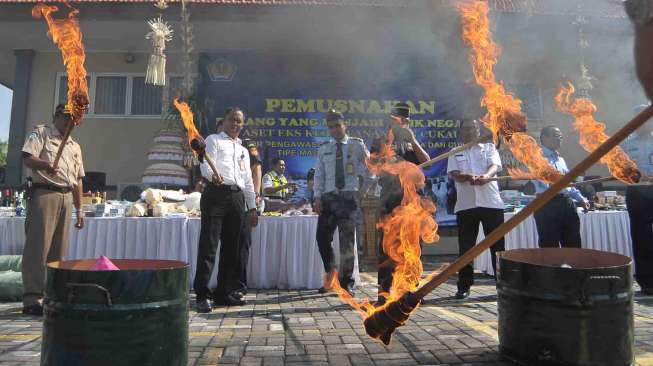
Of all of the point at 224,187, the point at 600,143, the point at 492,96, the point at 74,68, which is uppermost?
the point at 74,68

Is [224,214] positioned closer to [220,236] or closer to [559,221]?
[220,236]

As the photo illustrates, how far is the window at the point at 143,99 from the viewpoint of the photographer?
9.92m

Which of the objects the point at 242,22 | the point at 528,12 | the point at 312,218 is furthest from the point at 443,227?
the point at 242,22

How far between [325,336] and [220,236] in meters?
1.78

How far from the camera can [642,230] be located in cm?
481

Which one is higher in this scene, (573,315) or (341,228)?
(341,228)

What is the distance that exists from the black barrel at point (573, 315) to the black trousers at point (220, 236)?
281cm

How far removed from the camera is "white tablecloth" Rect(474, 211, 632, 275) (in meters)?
6.22

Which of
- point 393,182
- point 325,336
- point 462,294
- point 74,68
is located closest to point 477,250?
point 325,336

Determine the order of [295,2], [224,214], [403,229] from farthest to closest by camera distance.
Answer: [295,2], [224,214], [403,229]

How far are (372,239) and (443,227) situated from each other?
212cm

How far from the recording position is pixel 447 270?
220cm

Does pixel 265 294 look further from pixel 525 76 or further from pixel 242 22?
pixel 242 22

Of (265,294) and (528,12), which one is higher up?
(528,12)
